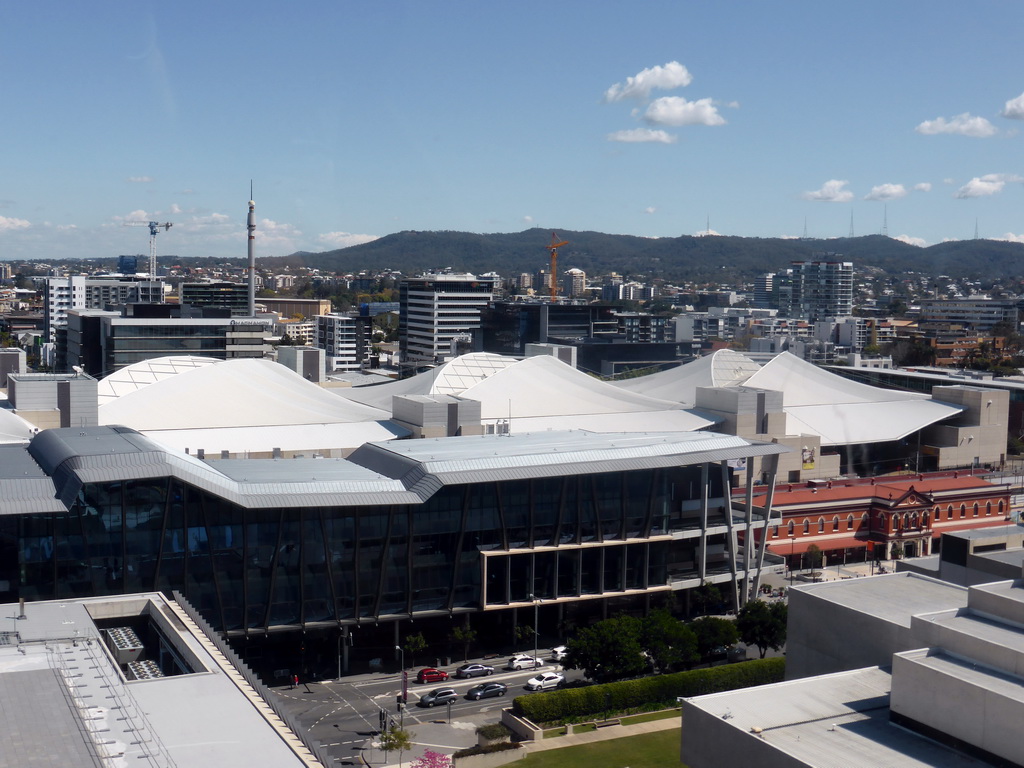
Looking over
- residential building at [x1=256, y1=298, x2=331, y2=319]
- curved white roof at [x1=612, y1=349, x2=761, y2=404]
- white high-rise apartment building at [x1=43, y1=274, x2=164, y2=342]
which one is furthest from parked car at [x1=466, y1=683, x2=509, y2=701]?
residential building at [x1=256, y1=298, x2=331, y2=319]

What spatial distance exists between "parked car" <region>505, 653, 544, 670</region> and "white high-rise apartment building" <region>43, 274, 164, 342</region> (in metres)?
99.0

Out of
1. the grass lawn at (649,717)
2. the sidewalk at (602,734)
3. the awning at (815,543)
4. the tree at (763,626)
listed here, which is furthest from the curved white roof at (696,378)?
the sidewalk at (602,734)

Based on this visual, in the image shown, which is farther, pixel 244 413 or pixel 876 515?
pixel 244 413

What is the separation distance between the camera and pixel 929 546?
49562 millimetres

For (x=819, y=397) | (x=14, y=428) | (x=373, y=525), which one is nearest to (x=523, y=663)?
(x=373, y=525)

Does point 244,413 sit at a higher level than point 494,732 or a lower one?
higher

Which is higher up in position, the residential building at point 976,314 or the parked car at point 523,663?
the residential building at point 976,314

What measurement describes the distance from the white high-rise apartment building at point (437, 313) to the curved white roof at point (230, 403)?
63.9 m

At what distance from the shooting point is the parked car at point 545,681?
31344 millimetres

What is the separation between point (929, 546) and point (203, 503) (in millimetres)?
33229

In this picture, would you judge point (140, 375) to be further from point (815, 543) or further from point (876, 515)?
point (876, 515)

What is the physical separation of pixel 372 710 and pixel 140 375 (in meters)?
33.3

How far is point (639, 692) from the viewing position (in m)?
30.1

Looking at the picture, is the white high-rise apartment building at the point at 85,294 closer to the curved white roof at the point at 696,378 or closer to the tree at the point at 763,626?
the curved white roof at the point at 696,378
